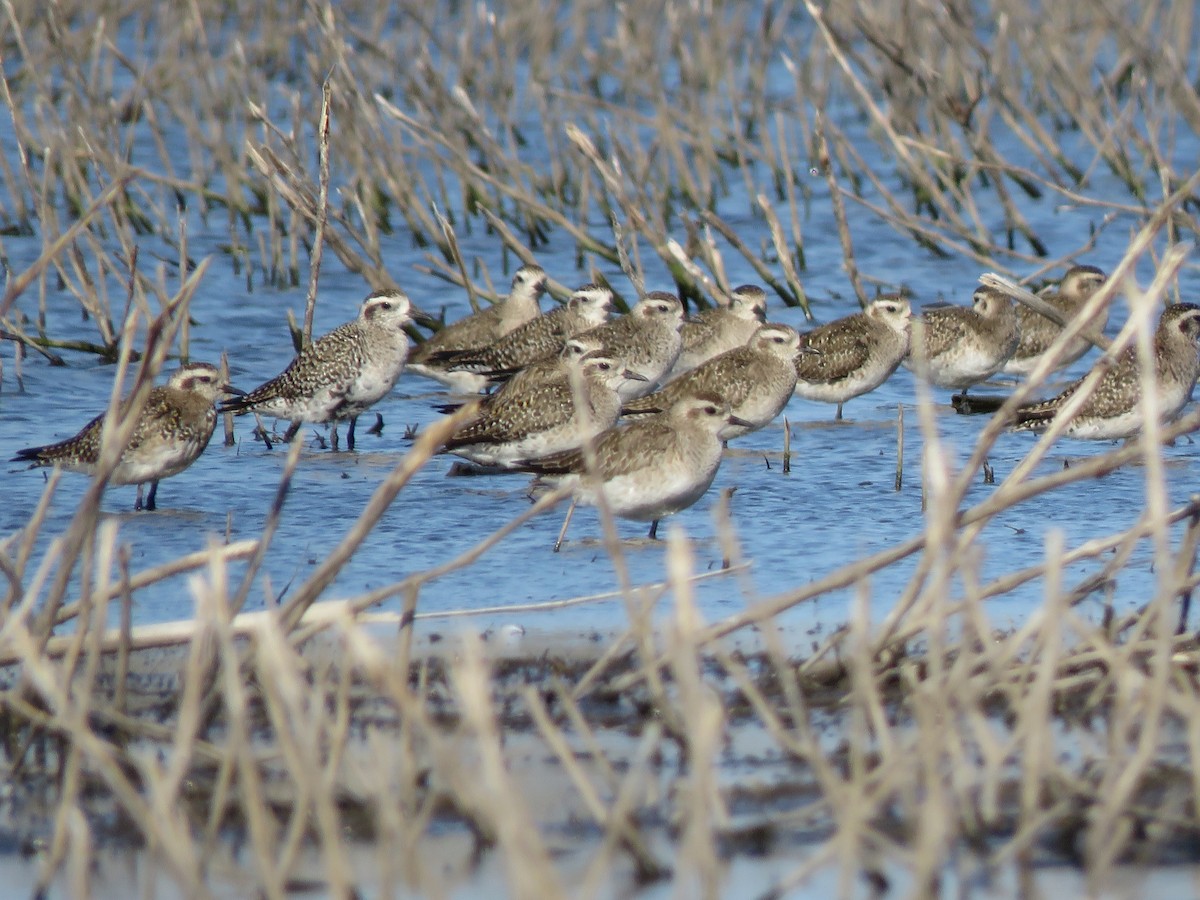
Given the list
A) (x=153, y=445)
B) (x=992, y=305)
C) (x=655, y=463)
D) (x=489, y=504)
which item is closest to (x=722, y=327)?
(x=992, y=305)

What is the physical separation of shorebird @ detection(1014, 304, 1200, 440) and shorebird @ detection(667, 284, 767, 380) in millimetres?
2039

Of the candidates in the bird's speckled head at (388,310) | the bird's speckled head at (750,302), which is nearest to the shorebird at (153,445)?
the bird's speckled head at (388,310)

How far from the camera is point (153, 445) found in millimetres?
7875

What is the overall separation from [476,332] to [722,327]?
1.53 meters

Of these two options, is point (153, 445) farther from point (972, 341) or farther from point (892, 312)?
point (972, 341)

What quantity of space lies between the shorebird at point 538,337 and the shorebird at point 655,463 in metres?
2.78

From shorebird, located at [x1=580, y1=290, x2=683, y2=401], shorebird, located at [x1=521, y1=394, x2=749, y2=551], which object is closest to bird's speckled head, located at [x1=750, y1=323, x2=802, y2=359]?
shorebird, located at [x1=580, y1=290, x2=683, y2=401]

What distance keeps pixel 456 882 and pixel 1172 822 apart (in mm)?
1505

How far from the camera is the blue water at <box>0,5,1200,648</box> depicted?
257 inches

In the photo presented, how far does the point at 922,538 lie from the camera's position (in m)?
4.31

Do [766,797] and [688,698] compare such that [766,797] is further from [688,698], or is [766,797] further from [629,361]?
[629,361]

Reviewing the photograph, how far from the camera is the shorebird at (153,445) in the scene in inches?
309

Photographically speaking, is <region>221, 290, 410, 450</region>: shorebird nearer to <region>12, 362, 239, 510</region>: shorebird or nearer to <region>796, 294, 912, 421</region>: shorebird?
<region>12, 362, 239, 510</region>: shorebird

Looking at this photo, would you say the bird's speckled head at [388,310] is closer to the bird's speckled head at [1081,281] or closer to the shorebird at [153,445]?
the shorebird at [153,445]
